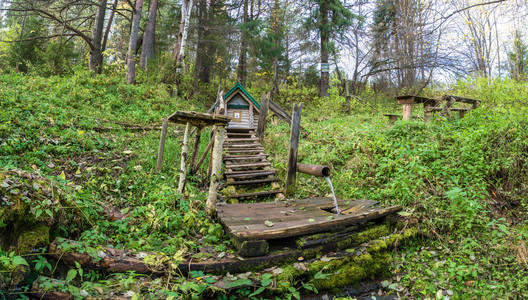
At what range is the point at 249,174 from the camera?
668cm

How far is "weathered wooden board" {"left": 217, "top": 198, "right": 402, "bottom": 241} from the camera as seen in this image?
360 cm

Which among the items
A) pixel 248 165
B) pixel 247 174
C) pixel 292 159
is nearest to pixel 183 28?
pixel 248 165

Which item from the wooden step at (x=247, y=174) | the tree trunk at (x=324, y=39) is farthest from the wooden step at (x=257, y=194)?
the tree trunk at (x=324, y=39)

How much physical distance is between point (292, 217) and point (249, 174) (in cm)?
260

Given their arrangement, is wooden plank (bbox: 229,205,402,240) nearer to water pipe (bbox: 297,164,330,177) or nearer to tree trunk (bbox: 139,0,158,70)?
water pipe (bbox: 297,164,330,177)

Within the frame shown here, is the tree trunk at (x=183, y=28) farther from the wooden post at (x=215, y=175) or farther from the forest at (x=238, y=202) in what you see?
the wooden post at (x=215, y=175)

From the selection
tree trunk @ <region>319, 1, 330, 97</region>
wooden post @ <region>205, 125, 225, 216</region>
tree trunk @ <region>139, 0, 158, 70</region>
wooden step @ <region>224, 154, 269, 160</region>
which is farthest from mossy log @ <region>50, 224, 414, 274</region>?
tree trunk @ <region>319, 1, 330, 97</region>

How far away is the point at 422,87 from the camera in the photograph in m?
14.2

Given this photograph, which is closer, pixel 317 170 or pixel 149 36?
pixel 317 170

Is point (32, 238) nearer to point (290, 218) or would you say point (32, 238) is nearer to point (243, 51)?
point (290, 218)

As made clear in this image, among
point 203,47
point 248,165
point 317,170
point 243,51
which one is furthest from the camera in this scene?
point 203,47

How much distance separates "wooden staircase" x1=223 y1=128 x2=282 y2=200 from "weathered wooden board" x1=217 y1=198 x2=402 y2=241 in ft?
3.12

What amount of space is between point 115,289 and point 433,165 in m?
5.81

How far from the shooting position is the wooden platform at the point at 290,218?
3.56 metres
